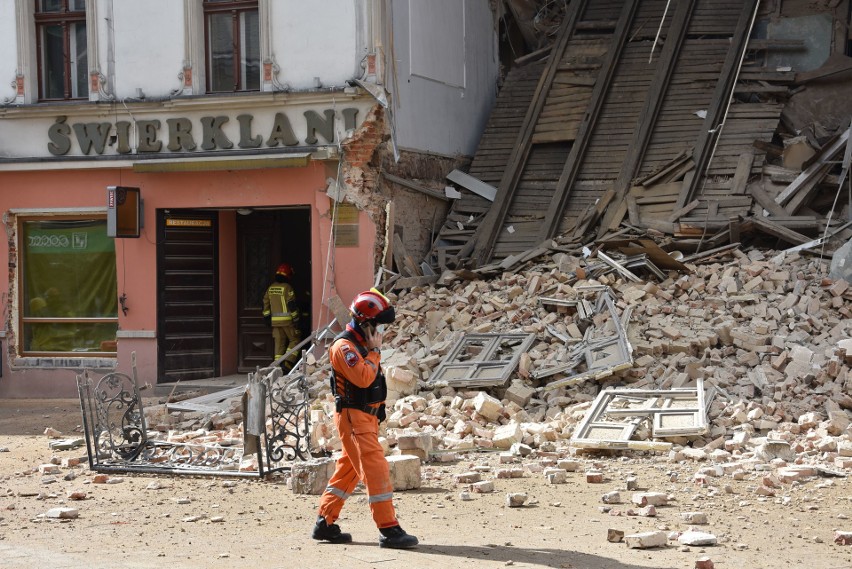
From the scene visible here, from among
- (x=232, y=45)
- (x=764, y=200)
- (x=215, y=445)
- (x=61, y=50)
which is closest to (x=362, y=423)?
(x=215, y=445)

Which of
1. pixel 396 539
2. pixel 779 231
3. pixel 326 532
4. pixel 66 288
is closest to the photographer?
pixel 396 539

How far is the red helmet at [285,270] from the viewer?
687 inches

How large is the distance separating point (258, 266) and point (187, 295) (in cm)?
153

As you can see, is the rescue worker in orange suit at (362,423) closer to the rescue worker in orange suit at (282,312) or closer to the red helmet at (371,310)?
the red helmet at (371,310)

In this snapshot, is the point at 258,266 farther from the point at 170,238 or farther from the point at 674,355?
the point at 674,355

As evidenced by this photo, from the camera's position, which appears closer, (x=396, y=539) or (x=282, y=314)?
(x=396, y=539)

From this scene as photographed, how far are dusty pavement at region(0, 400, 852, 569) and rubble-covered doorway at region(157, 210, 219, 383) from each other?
259 inches

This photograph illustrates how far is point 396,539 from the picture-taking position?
7.37 metres

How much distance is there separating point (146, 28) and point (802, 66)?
10387mm

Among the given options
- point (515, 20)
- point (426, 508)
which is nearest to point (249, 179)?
point (515, 20)

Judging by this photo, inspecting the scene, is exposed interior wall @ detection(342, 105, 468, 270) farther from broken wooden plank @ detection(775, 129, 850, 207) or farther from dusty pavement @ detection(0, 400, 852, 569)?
dusty pavement @ detection(0, 400, 852, 569)

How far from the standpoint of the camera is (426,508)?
29.0ft

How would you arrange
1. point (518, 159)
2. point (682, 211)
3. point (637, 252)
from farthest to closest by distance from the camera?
point (518, 159)
point (682, 211)
point (637, 252)

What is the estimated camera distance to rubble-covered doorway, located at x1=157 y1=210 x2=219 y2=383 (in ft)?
56.9
